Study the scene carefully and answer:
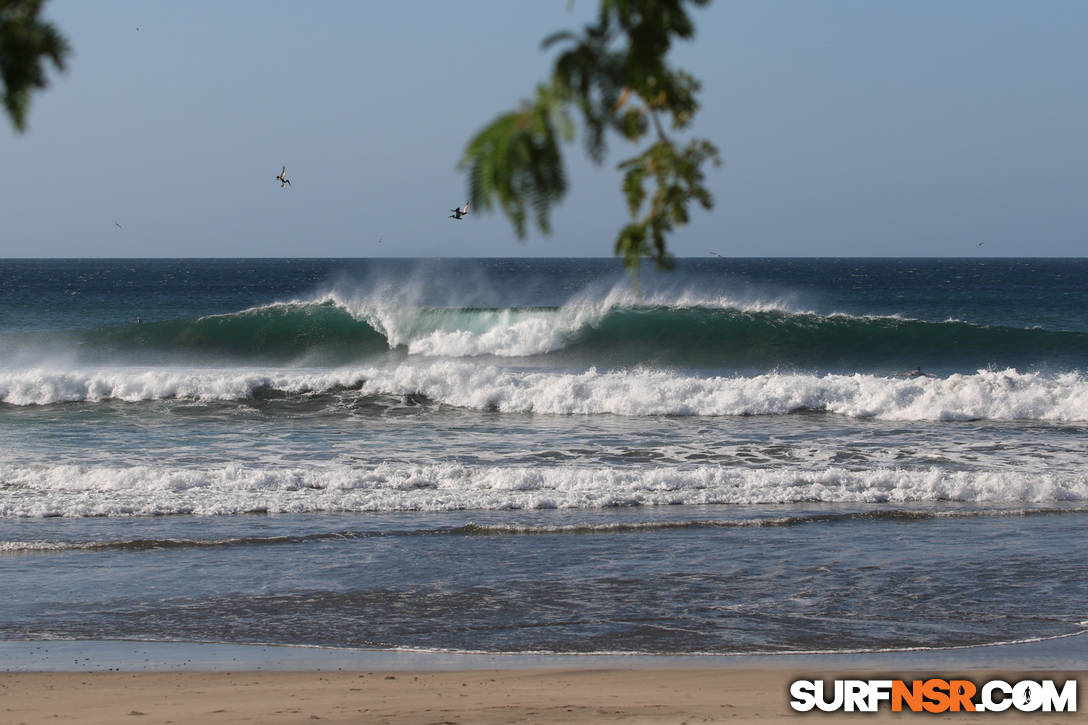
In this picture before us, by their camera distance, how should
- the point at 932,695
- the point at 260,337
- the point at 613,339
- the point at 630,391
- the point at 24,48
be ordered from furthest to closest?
the point at 260,337 < the point at 613,339 < the point at 630,391 < the point at 932,695 < the point at 24,48

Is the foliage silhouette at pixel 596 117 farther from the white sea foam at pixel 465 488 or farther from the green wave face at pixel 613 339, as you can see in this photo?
the green wave face at pixel 613 339

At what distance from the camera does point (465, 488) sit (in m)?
12.5

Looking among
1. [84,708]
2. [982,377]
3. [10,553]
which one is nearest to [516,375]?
[982,377]

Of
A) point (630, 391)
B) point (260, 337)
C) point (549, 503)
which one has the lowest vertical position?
point (549, 503)

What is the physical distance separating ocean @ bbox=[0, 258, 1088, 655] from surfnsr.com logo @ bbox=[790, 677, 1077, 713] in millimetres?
769

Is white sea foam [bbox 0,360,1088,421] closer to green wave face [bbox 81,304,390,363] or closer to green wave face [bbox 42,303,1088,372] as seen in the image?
green wave face [bbox 42,303,1088,372]

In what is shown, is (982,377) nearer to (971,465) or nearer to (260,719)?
(971,465)

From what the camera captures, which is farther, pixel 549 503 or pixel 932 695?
pixel 549 503

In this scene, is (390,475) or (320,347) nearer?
(390,475)

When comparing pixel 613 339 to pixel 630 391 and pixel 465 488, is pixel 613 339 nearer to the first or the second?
pixel 630 391

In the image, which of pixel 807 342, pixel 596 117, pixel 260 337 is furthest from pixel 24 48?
pixel 260 337

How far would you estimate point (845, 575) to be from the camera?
879 cm

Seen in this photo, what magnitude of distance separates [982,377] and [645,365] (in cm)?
866

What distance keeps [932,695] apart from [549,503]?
598cm
